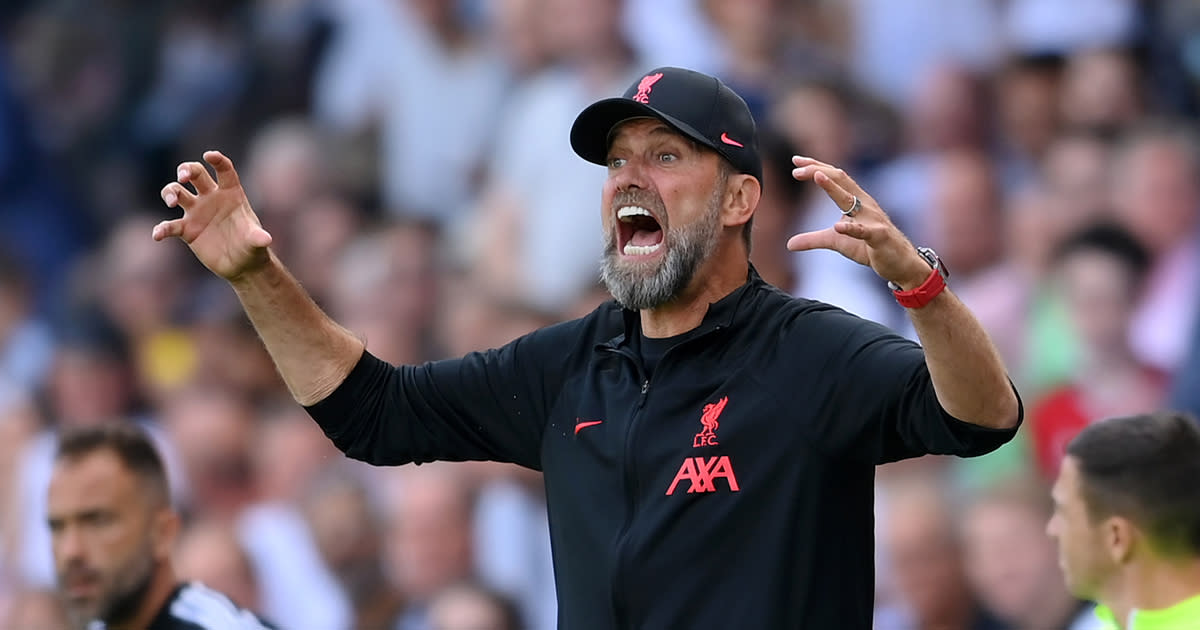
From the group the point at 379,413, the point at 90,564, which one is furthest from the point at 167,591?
the point at 379,413

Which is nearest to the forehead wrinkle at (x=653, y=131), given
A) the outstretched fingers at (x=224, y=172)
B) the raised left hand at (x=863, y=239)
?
the raised left hand at (x=863, y=239)

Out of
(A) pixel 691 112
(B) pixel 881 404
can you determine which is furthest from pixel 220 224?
(B) pixel 881 404

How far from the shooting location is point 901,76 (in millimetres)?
7523

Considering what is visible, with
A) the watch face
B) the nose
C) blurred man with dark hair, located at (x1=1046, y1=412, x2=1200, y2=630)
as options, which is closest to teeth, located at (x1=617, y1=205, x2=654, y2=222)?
the watch face

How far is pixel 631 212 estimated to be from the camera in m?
3.80

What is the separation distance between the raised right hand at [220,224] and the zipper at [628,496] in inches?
32.6

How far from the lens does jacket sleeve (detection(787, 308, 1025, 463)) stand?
3252mm

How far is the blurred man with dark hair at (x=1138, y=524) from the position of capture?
397 centimetres

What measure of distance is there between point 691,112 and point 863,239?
68 centimetres

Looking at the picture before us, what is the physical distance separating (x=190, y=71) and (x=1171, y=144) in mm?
6235

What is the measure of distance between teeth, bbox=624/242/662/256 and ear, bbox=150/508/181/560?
5.91 feet

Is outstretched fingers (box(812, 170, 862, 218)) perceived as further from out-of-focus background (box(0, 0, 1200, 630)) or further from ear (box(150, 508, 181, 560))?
out-of-focus background (box(0, 0, 1200, 630))

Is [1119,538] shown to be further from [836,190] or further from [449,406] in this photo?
[449,406]

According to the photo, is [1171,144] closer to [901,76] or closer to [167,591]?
[901,76]
